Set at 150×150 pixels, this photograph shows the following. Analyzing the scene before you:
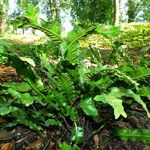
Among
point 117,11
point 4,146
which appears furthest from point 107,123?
point 117,11

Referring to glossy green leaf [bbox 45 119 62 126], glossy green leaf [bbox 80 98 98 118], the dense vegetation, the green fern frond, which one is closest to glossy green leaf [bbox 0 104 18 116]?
the dense vegetation

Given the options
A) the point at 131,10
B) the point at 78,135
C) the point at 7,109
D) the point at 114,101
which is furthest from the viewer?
the point at 131,10

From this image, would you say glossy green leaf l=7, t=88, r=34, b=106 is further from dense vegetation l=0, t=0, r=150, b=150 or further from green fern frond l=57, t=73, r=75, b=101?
green fern frond l=57, t=73, r=75, b=101

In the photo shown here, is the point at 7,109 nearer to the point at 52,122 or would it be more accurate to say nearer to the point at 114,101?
the point at 52,122

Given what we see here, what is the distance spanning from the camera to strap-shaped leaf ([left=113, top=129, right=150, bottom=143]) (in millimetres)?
1938

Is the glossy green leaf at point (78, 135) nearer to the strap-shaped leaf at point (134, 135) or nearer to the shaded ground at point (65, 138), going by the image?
the shaded ground at point (65, 138)

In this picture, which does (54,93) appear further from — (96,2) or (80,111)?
(96,2)

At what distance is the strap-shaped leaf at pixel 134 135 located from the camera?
76.3 inches

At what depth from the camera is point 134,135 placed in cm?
197

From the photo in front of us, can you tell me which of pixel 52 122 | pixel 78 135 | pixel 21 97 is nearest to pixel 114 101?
pixel 78 135

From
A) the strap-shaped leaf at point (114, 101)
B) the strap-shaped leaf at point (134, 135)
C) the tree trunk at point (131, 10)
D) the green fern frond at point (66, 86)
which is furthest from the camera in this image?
the tree trunk at point (131, 10)

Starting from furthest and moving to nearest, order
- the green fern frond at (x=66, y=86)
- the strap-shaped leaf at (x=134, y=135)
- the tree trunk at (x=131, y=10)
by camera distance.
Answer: the tree trunk at (x=131, y=10), the green fern frond at (x=66, y=86), the strap-shaped leaf at (x=134, y=135)

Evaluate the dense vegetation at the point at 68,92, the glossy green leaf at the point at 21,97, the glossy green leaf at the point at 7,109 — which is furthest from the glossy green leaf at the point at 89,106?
the glossy green leaf at the point at 7,109

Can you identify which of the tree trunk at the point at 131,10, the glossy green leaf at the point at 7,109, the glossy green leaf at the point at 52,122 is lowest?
the glossy green leaf at the point at 52,122
